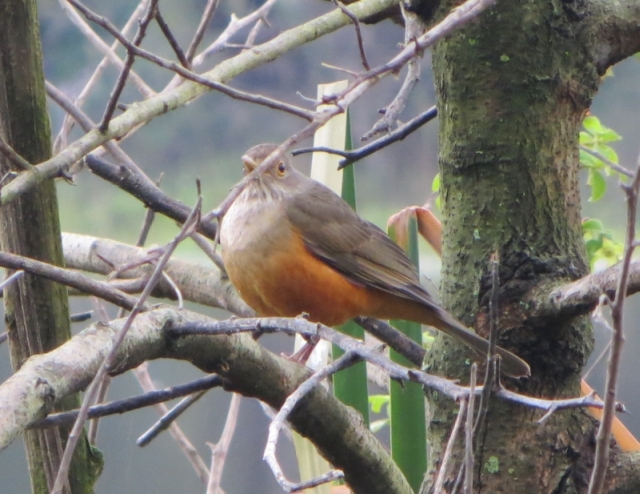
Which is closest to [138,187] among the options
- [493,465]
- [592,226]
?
[493,465]

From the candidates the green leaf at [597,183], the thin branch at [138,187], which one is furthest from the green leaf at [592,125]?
the thin branch at [138,187]

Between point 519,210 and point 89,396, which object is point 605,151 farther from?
point 89,396

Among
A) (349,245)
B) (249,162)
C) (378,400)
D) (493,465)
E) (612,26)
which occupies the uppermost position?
(249,162)

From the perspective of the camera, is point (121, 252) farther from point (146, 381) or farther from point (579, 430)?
point (579, 430)

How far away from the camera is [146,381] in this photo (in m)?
3.27

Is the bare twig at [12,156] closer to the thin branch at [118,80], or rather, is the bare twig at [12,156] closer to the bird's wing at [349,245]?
the thin branch at [118,80]

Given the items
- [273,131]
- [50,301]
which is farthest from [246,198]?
[273,131]

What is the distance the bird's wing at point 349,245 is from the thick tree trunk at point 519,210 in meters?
0.90

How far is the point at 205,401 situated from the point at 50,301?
3.97m

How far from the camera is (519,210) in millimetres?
1984

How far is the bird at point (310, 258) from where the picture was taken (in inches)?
112

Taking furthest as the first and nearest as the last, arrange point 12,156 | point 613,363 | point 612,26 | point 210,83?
point 612,26 < point 210,83 < point 12,156 < point 613,363

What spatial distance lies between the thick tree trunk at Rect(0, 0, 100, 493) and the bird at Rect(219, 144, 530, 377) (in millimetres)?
940

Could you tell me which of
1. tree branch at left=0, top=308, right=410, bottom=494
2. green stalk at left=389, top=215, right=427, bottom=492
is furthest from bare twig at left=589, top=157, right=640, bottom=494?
green stalk at left=389, top=215, right=427, bottom=492
